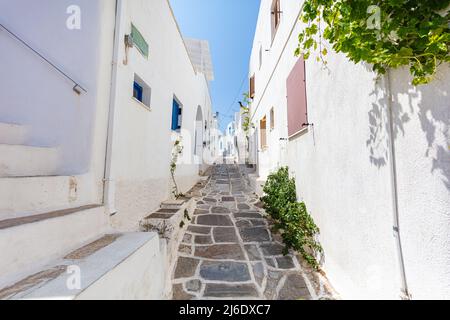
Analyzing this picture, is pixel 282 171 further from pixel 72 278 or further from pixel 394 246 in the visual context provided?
pixel 72 278

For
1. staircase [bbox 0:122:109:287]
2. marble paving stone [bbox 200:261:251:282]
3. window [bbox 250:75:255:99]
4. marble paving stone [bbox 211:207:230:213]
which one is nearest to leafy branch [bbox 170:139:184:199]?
marble paving stone [bbox 211:207:230:213]

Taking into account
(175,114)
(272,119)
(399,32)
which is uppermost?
(175,114)

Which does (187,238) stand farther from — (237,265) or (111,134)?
(111,134)

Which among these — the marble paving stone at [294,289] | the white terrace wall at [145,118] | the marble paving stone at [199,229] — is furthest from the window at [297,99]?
the white terrace wall at [145,118]

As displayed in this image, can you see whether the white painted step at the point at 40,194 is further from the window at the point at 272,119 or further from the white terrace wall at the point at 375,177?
the window at the point at 272,119

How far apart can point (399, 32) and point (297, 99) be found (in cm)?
252

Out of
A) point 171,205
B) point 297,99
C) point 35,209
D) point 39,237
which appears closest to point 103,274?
point 39,237

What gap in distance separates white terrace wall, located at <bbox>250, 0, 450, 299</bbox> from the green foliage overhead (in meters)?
0.23

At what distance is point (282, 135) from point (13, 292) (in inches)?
187

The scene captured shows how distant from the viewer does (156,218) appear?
11.0ft

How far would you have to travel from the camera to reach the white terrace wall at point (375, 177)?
121cm

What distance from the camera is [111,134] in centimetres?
253

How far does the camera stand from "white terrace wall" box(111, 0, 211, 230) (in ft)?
9.12

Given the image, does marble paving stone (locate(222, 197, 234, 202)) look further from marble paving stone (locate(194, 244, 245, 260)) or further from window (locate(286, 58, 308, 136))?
window (locate(286, 58, 308, 136))
